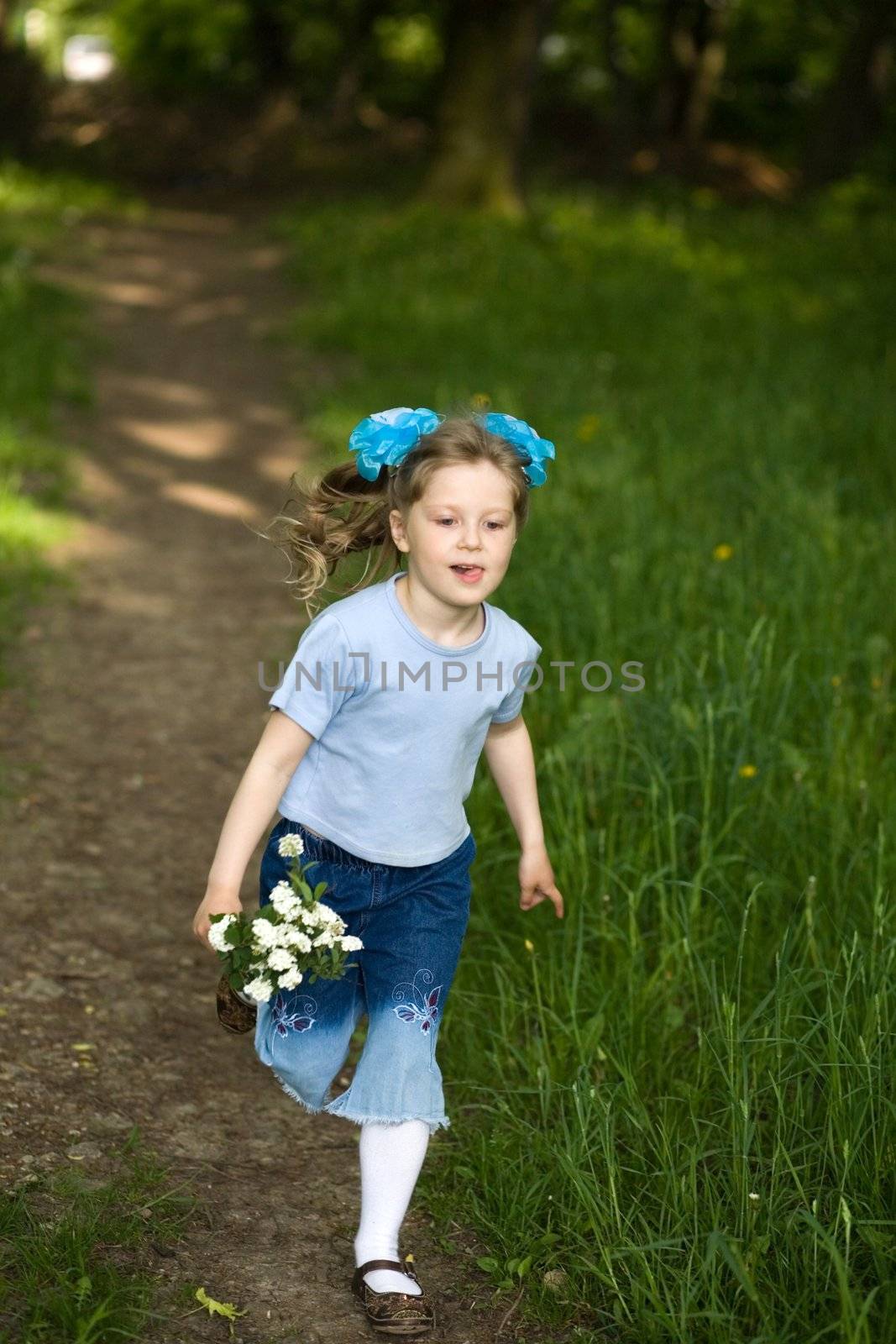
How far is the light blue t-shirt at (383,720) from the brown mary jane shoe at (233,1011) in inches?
12.4

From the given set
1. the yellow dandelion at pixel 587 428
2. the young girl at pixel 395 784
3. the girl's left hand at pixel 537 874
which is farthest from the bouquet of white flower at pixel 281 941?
the yellow dandelion at pixel 587 428

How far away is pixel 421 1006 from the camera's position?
2.48 meters

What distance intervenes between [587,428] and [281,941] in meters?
4.18

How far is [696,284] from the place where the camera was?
11.1 metres

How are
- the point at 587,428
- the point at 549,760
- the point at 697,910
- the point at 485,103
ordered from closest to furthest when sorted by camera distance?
the point at 697,910 → the point at 549,760 → the point at 587,428 → the point at 485,103

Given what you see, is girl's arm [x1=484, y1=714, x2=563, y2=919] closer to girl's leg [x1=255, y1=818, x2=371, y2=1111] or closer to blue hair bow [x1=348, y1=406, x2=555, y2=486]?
girl's leg [x1=255, y1=818, x2=371, y2=1111]

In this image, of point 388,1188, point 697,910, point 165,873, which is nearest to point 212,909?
point 388,1188

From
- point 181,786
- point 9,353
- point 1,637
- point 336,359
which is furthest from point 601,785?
point 336,359

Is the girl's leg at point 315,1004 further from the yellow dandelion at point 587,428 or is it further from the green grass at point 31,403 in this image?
the yellow dandelion at point 587,428

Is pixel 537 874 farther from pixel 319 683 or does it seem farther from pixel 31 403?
pixel 31 403

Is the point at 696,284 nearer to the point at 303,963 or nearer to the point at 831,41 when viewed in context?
the point at 303,963

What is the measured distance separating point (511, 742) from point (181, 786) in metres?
2.00

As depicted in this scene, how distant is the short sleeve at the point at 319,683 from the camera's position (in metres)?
2.44

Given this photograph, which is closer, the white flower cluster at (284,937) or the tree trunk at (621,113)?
the white flower cluster at (284,937)
